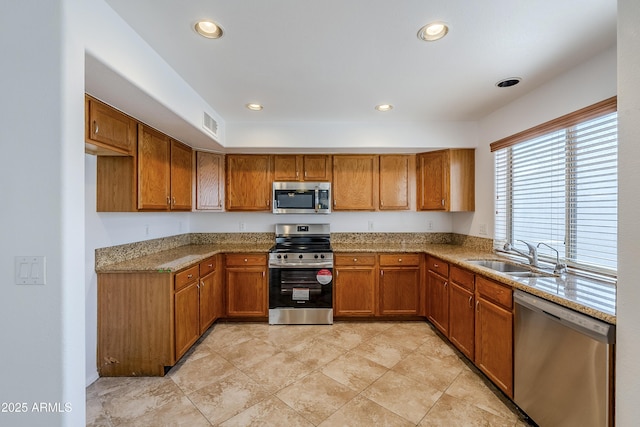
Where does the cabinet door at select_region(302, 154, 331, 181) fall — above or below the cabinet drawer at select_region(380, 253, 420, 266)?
above

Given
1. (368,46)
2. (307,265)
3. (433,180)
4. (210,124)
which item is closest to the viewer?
(368,46)

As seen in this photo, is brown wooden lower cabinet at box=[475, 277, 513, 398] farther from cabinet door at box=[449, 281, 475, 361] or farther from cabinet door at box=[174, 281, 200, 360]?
cabinet door at box=[174, 281, 200, 360]

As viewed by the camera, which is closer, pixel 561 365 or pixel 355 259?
pixel 561 365

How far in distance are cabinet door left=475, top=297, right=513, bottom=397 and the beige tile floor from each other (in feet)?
0.48

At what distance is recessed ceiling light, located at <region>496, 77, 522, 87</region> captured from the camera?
2133 mm

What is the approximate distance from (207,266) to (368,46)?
8.50 ft

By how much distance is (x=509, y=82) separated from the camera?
2191 millimetres

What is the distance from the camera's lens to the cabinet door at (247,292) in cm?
315

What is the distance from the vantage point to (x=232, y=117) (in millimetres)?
2996

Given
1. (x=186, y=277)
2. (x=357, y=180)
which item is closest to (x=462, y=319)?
(x=357, y=180)

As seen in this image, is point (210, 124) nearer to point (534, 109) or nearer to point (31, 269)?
point (31, 269)

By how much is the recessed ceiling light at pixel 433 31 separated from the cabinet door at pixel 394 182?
192 cm

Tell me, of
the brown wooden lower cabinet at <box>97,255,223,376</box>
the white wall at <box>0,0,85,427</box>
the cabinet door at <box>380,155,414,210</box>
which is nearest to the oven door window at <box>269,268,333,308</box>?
the brown wooden lower cabinet at <box>97,255,223,376</box>

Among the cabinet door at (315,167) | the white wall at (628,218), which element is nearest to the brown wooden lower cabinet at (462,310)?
the white wall at (628,218)
